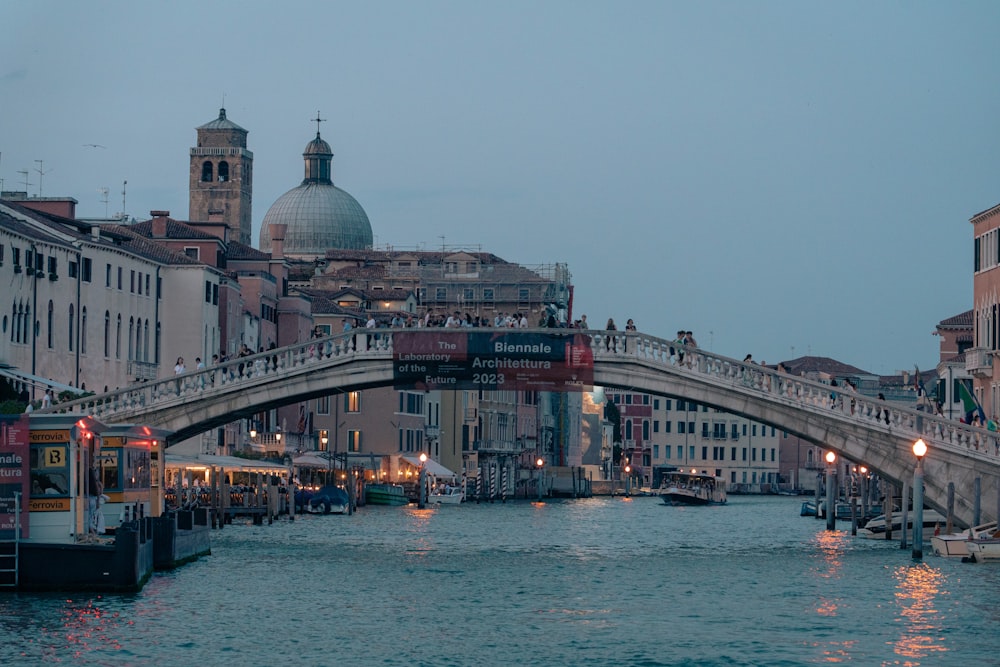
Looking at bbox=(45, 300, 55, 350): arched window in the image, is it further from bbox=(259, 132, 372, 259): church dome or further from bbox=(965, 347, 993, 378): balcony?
bbox=(259, 132, 372, 259): church dome

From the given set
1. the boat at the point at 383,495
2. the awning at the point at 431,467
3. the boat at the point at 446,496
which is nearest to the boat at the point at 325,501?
the boat at the point at 383,495

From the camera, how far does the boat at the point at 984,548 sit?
40.8m

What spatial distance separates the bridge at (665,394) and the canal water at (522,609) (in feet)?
7.57

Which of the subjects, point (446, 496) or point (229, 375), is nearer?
point (229, 375)

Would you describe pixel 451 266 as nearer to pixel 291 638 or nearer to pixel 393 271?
pixel 393 271

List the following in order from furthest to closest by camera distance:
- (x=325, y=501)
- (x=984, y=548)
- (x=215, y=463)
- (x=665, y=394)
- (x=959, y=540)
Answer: (x=325, y=501) < (x=215, y=463) < (x=665, y=394) < (x=959, y=540) < (x=984, y=548)

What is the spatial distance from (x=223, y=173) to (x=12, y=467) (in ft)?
351

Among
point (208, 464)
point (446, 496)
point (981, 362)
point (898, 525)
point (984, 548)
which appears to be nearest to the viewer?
point (984, 548)

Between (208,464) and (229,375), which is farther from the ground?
(229,375)

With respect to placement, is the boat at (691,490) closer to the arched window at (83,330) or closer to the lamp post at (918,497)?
the arched window at (83,330)

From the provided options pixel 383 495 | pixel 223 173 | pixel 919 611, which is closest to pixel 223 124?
pixel 223 173

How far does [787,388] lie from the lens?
4547 centimetres

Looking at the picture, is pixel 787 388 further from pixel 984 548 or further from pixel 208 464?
pixel 208 464

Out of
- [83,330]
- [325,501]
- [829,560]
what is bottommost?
[829,560]
